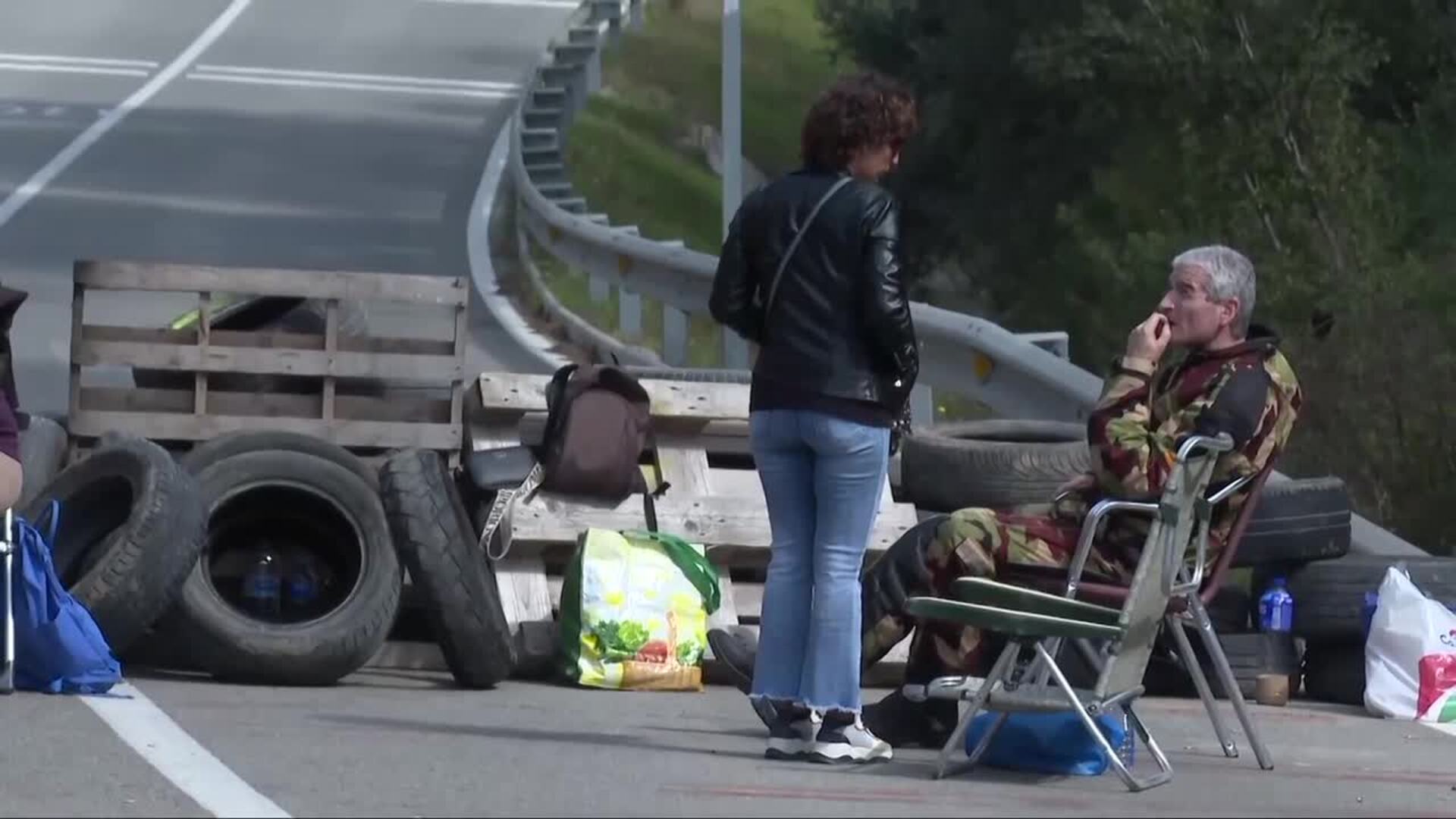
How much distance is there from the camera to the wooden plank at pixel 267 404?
1117 centimetres

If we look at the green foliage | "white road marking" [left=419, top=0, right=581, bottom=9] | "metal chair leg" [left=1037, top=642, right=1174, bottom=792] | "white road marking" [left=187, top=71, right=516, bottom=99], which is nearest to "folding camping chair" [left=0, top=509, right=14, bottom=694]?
"metal chair leg" [left=1037, top=642, right=1174, bottom=792]

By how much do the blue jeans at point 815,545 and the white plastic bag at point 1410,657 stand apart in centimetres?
248

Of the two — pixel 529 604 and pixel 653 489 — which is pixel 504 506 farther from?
pixel 653 489

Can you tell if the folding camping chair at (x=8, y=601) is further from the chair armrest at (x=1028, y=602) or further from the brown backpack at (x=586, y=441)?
the chair armrest at (x=1028, y=602)

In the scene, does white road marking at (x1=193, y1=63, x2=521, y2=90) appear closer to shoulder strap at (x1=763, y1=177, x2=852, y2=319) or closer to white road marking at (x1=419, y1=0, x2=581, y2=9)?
white road marking at (x1=419, y1=0, x2=581, y2=9)

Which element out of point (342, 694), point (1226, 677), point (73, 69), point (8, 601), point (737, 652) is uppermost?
point (73, 69)

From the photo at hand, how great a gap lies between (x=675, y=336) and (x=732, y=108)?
4.51 meters

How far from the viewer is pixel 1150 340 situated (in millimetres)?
8461

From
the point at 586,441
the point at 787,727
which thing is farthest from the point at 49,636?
the point at 586,441

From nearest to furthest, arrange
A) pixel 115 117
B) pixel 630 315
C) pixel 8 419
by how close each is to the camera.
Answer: pixel 8 419 → pixel 630 315 → pixel 115 117

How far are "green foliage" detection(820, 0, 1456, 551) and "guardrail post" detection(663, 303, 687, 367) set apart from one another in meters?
3.86

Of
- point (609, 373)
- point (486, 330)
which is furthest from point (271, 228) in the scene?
point (609, 373)

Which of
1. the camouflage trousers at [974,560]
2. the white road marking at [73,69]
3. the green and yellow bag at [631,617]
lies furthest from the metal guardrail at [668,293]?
the white road marking at [73,69]

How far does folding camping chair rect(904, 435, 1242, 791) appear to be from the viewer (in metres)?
7.99
